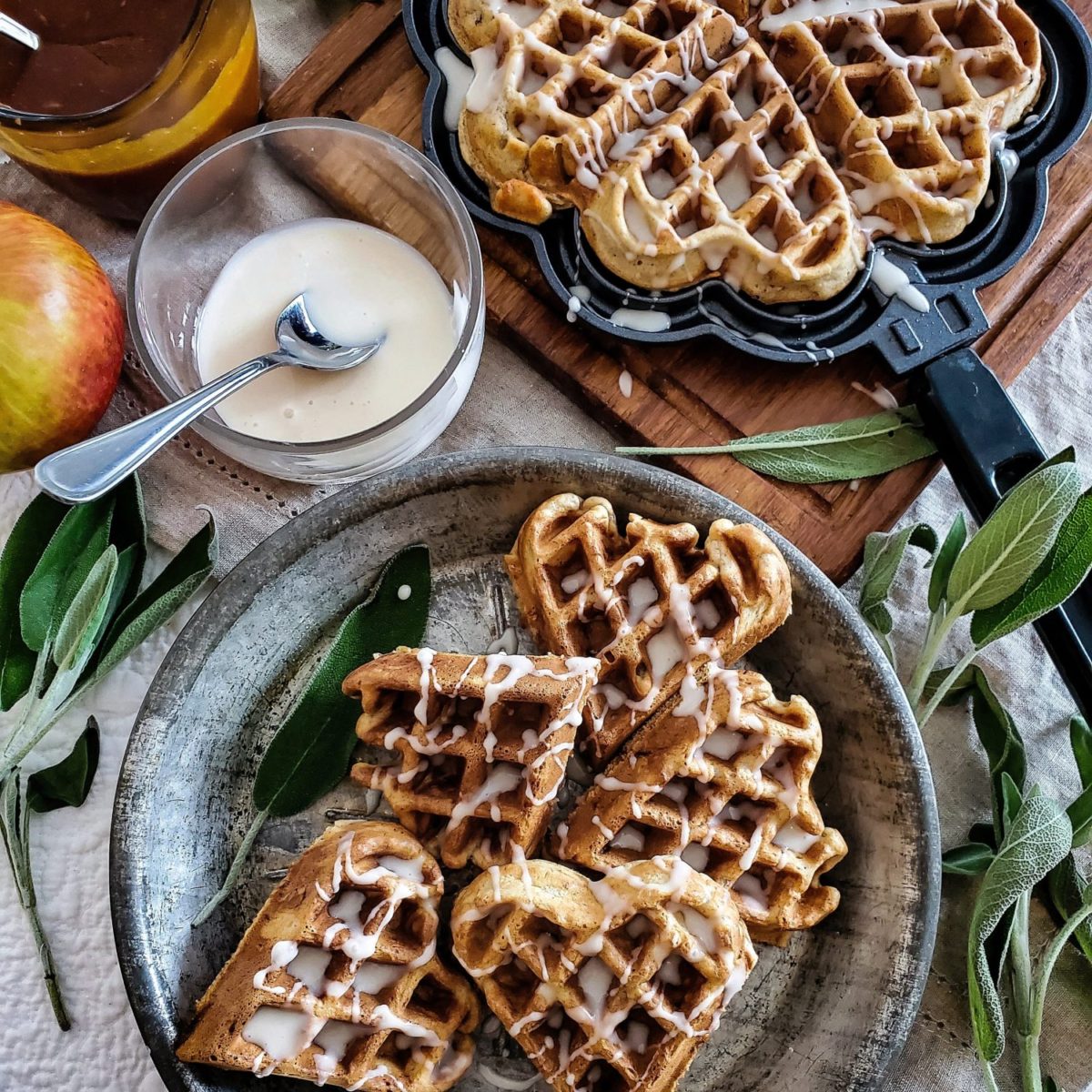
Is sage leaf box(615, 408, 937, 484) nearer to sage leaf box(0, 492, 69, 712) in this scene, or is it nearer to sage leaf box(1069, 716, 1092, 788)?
sage leaf box(1069, 716, 1092, 788)

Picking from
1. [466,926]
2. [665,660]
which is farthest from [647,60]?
[466,926]

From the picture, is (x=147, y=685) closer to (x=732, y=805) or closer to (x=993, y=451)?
(x=732, y=805)

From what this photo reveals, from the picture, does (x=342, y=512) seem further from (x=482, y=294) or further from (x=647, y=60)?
(x=647, y=60)

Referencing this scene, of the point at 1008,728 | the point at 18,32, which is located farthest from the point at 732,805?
the point at 18,32

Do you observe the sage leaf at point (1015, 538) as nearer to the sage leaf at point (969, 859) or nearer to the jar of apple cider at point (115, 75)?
the sage leaf at point (969, 859)

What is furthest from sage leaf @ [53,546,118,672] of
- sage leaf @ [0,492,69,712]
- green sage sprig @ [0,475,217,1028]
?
sage leaf @ [0,492,69,712]

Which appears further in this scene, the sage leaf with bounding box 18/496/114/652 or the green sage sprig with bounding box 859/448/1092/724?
the sage leaf with bounding box 18/496/114/652
